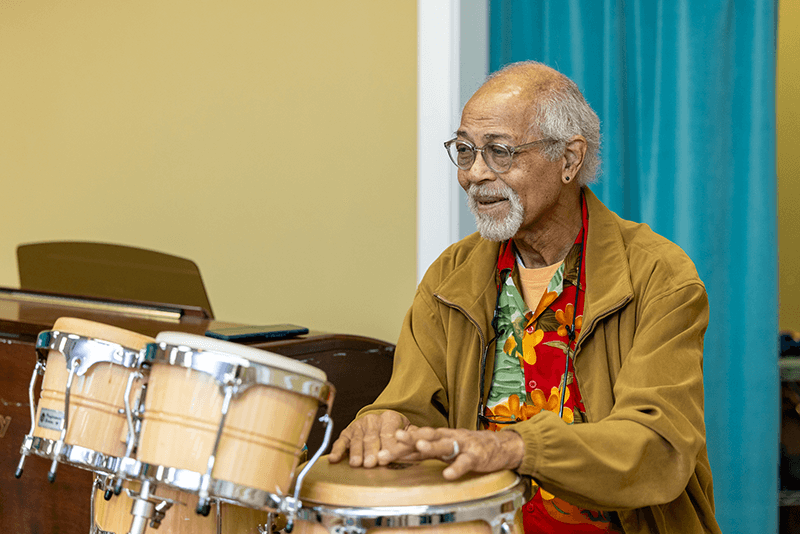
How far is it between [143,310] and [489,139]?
1.37 m

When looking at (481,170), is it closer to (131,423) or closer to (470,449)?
(470,449)

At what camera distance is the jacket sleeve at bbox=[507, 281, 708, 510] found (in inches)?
52.6

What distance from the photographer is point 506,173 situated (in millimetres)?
1751

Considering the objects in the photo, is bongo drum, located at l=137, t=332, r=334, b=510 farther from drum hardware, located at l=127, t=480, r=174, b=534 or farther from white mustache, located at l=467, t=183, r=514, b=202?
white mustache, located at l=467, t=183, r=514, b=202

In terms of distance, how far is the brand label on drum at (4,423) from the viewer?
210cm

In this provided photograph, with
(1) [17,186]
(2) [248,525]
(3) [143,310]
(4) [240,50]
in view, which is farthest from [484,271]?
(1) [17,186]

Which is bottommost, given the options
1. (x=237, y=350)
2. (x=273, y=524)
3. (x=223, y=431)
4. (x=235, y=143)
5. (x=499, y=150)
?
(x=273, y=524)

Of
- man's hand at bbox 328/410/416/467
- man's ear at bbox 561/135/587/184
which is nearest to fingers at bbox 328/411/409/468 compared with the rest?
man's hand at bbox 328/410/416/467

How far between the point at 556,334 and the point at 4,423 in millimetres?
1409

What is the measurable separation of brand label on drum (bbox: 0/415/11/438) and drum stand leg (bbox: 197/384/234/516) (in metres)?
1.16

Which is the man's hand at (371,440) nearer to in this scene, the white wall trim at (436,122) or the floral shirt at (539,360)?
the floral shirt at (539,360)

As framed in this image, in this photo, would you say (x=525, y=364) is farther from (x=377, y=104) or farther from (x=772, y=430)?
(x=377, y=104)

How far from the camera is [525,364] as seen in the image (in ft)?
5.89

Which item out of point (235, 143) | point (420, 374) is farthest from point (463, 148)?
point (235, 143)
